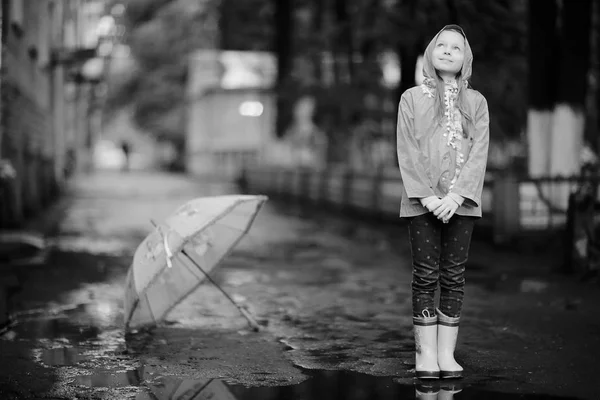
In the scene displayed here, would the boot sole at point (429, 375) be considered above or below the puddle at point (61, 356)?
above

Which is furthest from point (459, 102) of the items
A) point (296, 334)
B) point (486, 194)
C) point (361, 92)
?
point (361, 92)

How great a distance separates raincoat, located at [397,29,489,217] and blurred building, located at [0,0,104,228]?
1152 centimetres

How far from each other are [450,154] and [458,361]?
5.16ft

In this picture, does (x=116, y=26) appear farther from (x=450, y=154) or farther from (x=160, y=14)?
(x=450, y=154)

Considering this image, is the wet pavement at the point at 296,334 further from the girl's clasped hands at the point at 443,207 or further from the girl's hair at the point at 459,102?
the girl's hair at the point at 459,102

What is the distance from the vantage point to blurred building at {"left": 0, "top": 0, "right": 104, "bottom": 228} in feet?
61.0

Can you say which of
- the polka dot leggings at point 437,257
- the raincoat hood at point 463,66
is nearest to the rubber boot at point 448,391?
the polka dot leggings at point 437,257

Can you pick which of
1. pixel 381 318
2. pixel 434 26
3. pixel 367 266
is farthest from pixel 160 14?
pixel 381 318

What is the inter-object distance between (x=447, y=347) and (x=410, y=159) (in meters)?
1.21

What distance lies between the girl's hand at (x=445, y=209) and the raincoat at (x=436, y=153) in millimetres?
84

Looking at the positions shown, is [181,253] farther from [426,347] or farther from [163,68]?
[163,68]

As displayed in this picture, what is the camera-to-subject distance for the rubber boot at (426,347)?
5.86 metres

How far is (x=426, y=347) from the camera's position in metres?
5.89

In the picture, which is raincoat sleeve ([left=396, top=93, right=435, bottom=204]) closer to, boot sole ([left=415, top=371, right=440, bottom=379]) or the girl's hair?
the girl's hair
